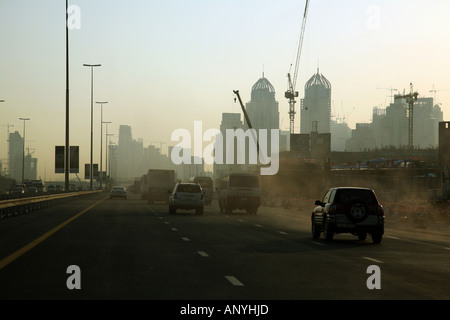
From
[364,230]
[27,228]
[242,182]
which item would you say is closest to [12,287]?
[364,230]

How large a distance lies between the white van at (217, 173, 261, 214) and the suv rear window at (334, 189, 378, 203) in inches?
854

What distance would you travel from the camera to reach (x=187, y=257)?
17.6 meters

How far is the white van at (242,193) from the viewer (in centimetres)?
4591

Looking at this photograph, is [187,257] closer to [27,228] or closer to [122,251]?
[122,251]

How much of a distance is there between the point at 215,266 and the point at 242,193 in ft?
99.7

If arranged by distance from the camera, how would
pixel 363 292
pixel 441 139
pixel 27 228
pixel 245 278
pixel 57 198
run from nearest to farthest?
pixel 363 292
pixel 245 278
pixel 27 228
pixel 57 198
pixel 441 139

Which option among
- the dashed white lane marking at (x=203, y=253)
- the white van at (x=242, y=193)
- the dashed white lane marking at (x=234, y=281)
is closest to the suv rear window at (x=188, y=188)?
the white van at (x=242, y=193)

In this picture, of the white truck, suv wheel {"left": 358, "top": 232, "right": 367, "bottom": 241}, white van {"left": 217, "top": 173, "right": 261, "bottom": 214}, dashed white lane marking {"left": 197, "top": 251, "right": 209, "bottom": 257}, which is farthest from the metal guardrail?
dashed white lane marking {"left": 197, "top": 251, "right": 209, "bottom": 257}

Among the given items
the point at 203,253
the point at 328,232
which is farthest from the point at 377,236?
the point at 203,253

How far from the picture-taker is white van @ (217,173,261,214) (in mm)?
45906

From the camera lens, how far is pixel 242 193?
46.0 metres

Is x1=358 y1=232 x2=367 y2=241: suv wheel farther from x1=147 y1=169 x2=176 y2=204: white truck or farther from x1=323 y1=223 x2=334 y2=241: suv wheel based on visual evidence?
x1=147 y1=169 x2=176 y2=204: white truck

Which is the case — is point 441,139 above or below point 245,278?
above
